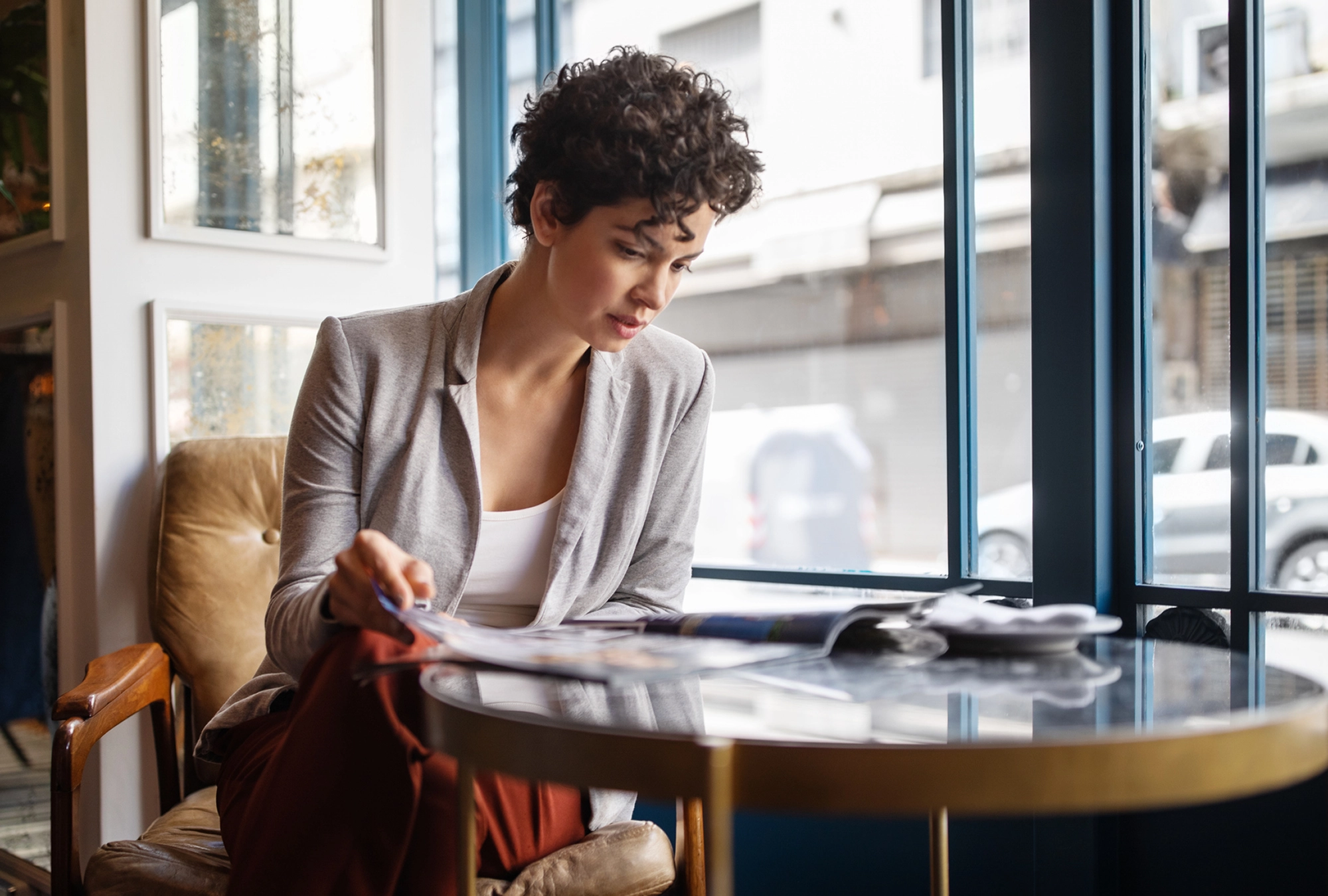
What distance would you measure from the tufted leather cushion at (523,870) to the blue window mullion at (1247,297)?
2.97 ft

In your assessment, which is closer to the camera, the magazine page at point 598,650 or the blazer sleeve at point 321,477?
the magazine page at point 598,650

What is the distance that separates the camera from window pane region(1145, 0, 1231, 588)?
1.55m

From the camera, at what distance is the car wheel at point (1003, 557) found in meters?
1.73

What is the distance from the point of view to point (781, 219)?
7.09 ft

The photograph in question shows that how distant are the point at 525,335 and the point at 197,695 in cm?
84

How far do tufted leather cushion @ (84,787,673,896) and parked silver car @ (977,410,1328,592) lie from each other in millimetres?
792

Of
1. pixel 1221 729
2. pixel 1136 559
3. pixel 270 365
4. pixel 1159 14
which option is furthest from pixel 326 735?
pixel 1159 14

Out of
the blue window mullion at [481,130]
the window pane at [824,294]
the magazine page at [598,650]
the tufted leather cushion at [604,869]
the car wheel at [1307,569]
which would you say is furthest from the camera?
the blue window mullion at [481,130]

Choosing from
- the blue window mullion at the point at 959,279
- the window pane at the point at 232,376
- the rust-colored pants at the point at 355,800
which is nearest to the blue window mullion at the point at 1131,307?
the blue window mullion at the point at 959,279

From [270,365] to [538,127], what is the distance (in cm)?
102

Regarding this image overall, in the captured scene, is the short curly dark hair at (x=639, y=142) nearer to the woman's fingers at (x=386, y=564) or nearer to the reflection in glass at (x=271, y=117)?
the woman's fingers at (x=386, y=564)

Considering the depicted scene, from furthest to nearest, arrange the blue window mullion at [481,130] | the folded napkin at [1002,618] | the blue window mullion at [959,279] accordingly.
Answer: the blue window mullion at [481,130] < the blue window mullion at [959,279] < the folded napkin at [1002,618]

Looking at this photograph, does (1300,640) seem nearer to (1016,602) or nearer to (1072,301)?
(1016,602)

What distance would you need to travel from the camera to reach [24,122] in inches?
86.7
